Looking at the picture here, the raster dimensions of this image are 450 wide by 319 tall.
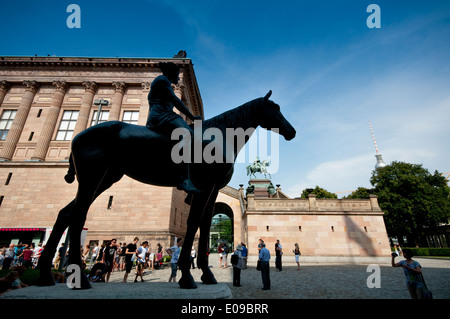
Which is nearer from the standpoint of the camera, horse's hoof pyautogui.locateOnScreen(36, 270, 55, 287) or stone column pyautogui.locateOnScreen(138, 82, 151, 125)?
horse's hoof pyautogui.locateOnScreen(36, 270, 55, 287)

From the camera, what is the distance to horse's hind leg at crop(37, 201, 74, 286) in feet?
11.1

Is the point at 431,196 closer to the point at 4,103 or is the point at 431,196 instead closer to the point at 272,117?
the point at 272,117

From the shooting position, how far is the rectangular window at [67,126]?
2356 centimetres

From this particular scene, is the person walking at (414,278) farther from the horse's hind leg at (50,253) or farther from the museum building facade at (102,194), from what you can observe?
the museum building facade at (102,194)

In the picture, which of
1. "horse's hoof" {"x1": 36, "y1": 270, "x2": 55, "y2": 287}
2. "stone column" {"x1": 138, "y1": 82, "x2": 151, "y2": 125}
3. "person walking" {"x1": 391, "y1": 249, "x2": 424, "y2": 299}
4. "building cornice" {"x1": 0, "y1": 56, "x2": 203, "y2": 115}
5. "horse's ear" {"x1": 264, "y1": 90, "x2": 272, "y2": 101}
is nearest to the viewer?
"horse's hoof" {"x1": 36, "y1": 270, "x2": 55, "y2": 287}

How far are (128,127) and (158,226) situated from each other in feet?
60.0

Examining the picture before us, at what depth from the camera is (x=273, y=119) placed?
171 inches

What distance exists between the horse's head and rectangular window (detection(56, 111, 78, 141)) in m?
25.8

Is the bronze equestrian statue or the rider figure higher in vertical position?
the rider figure

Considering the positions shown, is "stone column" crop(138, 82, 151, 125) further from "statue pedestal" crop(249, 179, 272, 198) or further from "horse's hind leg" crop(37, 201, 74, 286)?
"horse's hind leg" crop(37, 201, 74, 286)

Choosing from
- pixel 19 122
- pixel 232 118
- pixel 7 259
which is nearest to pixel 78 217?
pixel 232 118

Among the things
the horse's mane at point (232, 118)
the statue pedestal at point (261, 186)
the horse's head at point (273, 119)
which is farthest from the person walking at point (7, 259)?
the statue pedestal at point (261, 186)

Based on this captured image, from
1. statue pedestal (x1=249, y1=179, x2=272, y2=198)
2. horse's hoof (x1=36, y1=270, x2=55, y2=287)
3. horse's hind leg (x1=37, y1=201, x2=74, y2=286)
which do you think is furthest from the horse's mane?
statue pedestal (x1=249, y1=179, x2=272, y2=198)
